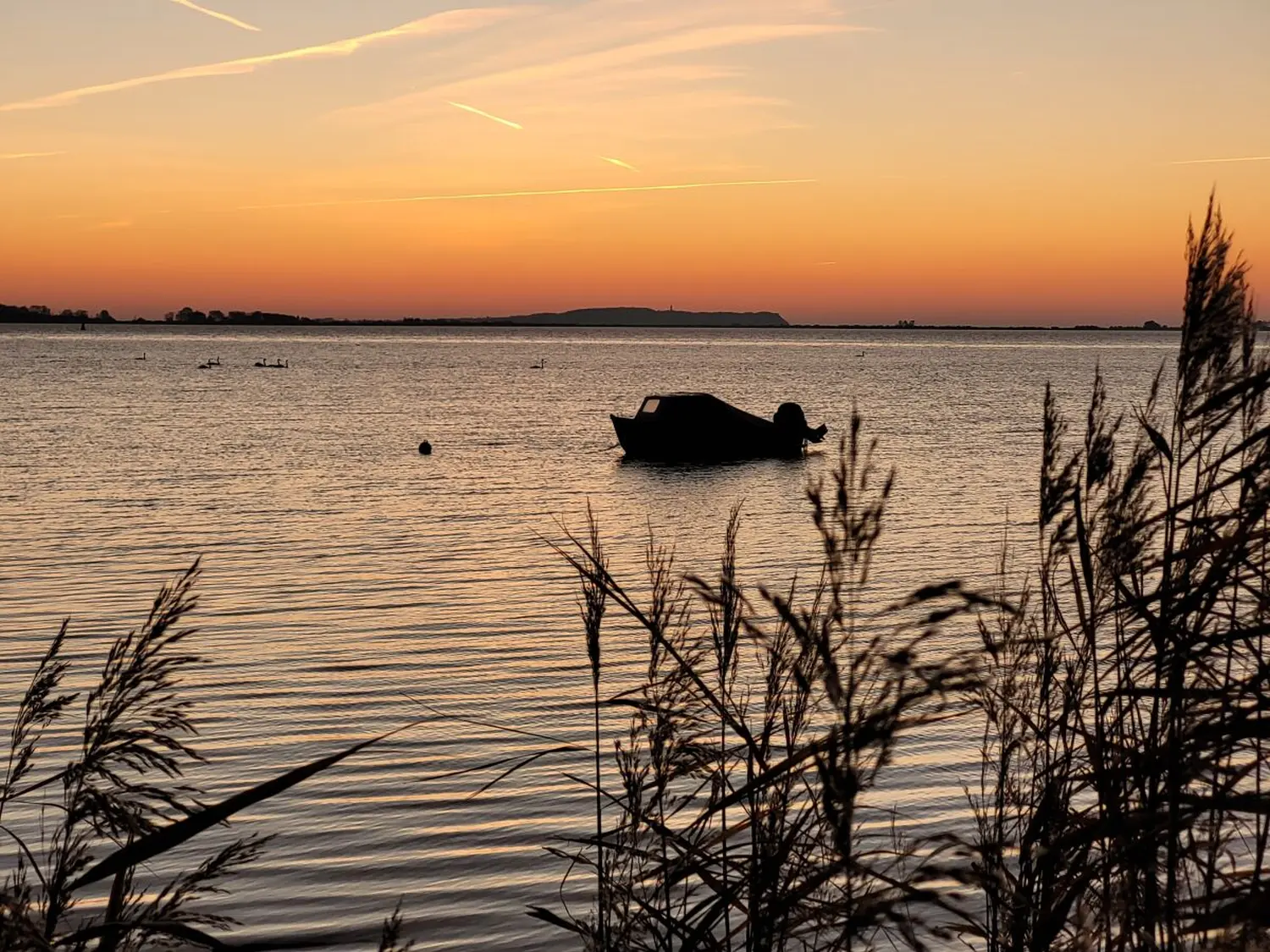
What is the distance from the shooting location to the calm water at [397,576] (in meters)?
7.32

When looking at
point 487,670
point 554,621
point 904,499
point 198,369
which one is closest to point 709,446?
point 904,499

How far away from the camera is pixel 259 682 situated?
37.0ft

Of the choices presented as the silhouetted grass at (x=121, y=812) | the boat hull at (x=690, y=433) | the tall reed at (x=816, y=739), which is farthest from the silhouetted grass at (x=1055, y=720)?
the boat hull at (x=690, y=433)

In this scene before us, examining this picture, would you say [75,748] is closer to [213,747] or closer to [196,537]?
[213,747]

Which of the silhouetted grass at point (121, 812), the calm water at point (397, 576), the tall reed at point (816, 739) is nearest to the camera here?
the tall reed at point (816, 739)

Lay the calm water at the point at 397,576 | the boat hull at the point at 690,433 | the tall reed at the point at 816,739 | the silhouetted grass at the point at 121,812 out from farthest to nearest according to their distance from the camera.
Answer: the boat hull at the point at 690,433, the calm water at the point at 397,576, the silhouetted grass at the point at 121,812, the tall reed at the point at 816,739

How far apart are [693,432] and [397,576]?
2093 cm

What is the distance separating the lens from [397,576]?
704 inches

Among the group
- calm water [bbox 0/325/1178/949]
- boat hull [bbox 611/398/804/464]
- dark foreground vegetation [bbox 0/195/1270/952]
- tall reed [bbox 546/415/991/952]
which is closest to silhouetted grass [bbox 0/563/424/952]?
dark foreground vegetation [bbox 0/195/1270/952]

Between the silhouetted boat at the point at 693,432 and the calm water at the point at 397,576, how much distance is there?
35.3 inches

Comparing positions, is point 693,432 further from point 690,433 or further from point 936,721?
point 936,721

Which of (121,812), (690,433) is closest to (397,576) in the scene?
(121,812)

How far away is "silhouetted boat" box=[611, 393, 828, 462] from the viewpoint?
38000 mm

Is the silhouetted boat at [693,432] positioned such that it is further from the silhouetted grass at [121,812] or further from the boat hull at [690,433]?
the silhouetted grass at [121,812]
